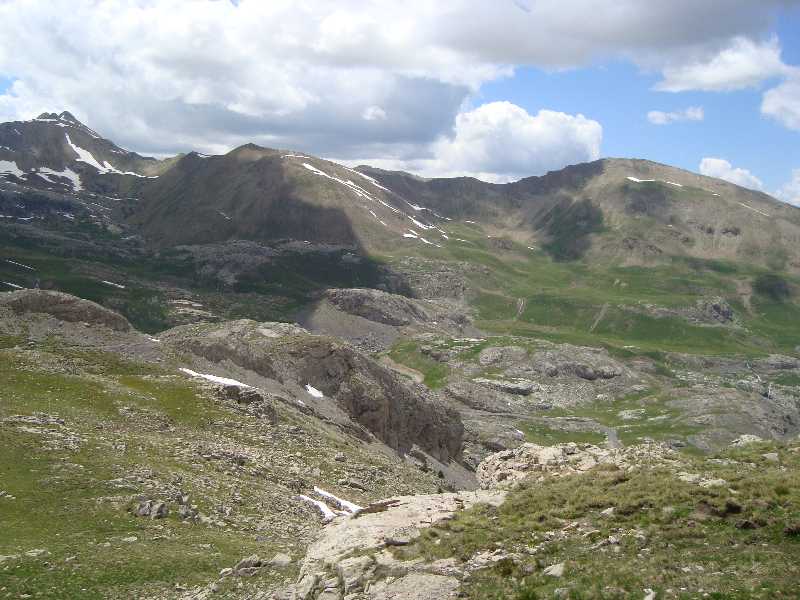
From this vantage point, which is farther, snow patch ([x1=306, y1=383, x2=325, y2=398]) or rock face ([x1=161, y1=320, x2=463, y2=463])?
snow patch ([x1=306, y1=383, x2=325, y2=398])

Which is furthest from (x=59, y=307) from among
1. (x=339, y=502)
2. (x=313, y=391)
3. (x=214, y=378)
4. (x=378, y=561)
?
(x=378, y=561)

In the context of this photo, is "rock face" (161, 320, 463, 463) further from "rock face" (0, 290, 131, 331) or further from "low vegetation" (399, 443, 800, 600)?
"low vegetation" (399, 443, 800, 600)

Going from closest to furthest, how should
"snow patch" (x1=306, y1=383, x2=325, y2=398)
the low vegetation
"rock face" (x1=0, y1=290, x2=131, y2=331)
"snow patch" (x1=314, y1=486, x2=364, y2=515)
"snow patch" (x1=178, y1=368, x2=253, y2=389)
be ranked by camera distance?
1. the low vegetation
2. "snow patch" (x1=314, y1=486, x2=364, y2=515)
3. "snow patch" (x1=178, y1=368, x2=253, y2=389)
4. "rock face" (x1=0, y1=290, x2=131, y2=331)
5. "snow patch" (x1=306, y1=383, x2=325, y2=398)

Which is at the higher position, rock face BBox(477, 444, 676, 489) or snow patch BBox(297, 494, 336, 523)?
rock face BBox(477, 444, 676, 489)

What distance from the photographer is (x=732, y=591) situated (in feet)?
60.8

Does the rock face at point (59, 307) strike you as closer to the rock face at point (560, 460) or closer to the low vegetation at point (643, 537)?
the rock face at point (560, 460)

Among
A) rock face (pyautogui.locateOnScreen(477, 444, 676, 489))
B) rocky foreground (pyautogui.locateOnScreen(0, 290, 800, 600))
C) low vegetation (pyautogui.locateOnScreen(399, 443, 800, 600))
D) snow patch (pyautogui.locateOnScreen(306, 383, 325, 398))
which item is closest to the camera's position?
low vegetation (pyautogui.locateOnScreen(399, 443, 800, 600))

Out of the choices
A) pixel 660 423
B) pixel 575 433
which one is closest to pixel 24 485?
pixel 575 433

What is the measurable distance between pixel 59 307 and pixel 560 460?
159 ft

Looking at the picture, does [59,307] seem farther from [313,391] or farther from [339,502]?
[339,502]

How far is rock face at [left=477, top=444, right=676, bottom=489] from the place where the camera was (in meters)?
32.0

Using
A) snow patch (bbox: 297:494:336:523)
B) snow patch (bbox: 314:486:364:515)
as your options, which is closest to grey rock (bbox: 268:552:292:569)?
snow patch (bbox: 297:494:336:523)

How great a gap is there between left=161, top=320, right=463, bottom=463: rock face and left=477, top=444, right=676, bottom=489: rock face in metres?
35.6

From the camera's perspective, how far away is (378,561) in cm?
2252
